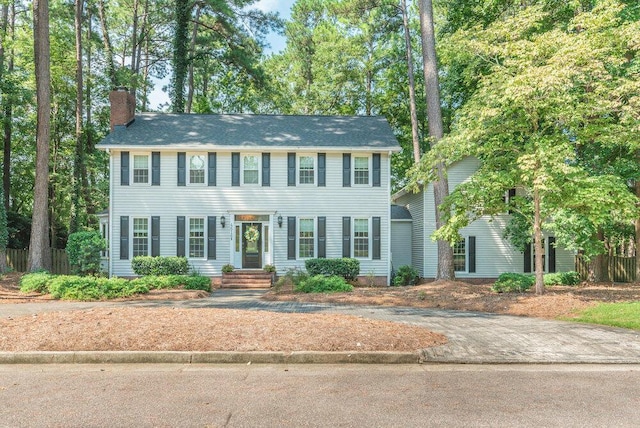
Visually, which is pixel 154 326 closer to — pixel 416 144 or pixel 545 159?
pixel 545 159

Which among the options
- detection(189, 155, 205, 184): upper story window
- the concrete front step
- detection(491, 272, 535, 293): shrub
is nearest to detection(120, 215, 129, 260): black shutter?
detection(189, 155, 205, 184): upper story window

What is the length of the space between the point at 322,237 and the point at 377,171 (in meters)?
3.64

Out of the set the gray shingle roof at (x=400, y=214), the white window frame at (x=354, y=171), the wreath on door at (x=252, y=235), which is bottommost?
the wreath on door at (x=252, y=235)

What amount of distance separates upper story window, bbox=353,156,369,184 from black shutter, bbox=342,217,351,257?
5.63ft

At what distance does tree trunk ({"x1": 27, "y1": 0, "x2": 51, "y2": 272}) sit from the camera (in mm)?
16656

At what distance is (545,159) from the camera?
11516 millimetres

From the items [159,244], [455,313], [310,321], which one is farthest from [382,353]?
[159,244]

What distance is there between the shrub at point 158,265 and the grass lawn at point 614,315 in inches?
550

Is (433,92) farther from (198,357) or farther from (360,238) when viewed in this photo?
(198,357)

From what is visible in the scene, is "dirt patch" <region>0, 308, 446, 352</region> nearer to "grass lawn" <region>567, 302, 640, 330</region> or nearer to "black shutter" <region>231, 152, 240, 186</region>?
"grass lawn" <region>567, 302, 640, 330</region>

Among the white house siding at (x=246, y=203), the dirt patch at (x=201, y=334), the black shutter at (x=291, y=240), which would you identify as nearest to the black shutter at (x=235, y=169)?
the white house siding at (x=246, y=203)

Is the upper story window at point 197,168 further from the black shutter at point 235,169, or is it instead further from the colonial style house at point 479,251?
the colonial style house at point 479,251

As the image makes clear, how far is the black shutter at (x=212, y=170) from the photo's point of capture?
784 inches

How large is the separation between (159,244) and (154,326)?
495 inches
